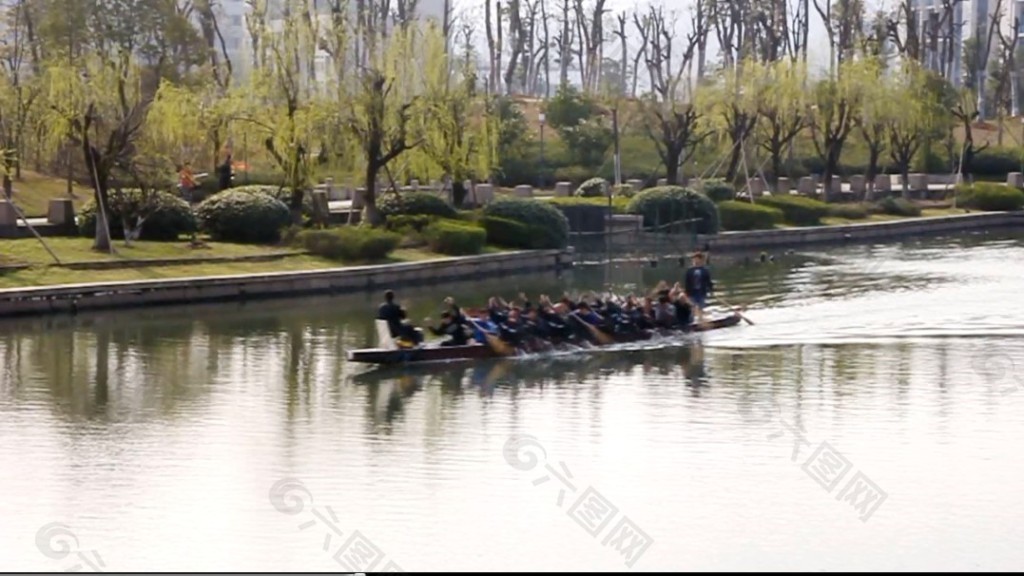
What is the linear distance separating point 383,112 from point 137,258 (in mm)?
11200

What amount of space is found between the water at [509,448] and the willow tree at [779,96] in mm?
33392

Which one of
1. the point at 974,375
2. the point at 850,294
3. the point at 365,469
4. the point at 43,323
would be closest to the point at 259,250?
the point at 43,323

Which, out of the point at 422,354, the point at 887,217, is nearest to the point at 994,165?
the point at 887,217

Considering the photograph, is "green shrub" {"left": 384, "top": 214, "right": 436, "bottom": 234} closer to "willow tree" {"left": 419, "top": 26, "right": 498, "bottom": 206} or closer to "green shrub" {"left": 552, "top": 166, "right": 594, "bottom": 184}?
"willow tree" {"left": 419, "top": 26, "right": 498, "bottom": 206}

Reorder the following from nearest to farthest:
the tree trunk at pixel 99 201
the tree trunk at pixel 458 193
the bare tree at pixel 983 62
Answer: the tree trunk at pixel 99 201, the tree trunk at pixel 458 193, the bare tree at pixel 983 62

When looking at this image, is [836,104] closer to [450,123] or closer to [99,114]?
[450,123]

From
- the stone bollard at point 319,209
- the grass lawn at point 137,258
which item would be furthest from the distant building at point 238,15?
the grass lawn at point 137,258

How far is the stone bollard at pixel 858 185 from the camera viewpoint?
7766 cm

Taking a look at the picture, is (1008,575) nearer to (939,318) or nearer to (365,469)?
(365,469)

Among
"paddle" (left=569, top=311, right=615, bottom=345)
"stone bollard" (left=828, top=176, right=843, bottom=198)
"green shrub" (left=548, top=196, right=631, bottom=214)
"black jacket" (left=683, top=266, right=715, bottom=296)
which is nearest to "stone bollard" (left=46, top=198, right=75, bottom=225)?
"green shrub" (left=548, top=196, right=631, bottom=214)

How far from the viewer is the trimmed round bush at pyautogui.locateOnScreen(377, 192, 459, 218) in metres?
53.4

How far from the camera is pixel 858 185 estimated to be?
79.1 m

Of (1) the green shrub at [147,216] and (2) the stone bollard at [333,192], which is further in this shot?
(2) the stone bollard at [333,192]

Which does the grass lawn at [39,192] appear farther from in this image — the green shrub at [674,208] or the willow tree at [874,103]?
the willow tree at [874,103]
